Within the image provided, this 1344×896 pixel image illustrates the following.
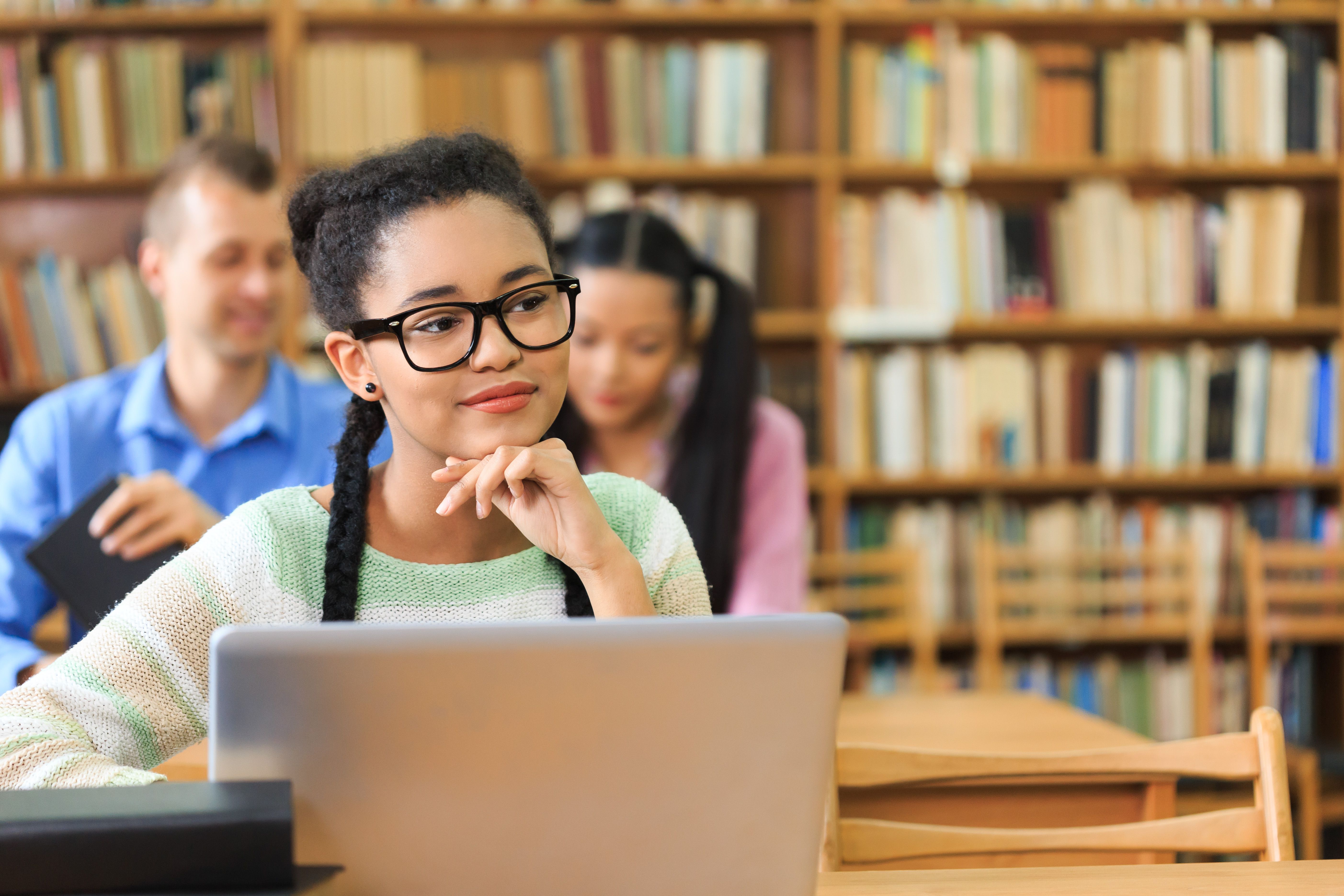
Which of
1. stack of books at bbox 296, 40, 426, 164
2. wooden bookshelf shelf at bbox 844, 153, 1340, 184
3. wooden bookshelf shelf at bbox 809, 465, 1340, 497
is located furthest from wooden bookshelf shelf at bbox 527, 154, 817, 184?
wooden bookshelf shelf at bbox 809, 465, 1340, 497

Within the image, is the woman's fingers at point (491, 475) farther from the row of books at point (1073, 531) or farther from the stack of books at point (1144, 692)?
the stack of books at point (1144, 692)

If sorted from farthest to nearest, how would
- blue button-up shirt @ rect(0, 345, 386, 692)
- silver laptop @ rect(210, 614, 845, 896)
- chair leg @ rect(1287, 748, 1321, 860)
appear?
chair leg @ rect(1287, 748, 1321, 860), blue button-up shirt @ rect(0, 345, 386, 692), silver laptop @ rect(210, 614, 845, 896)

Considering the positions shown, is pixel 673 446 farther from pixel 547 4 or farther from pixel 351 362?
pixel 547 4

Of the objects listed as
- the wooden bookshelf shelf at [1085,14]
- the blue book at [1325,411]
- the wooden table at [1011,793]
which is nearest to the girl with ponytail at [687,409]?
the wooden table at [1011,793]

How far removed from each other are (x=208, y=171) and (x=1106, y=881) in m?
1.66

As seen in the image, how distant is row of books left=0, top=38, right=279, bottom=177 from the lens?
2.91 meters

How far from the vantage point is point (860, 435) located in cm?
313

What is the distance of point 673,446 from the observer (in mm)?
2033

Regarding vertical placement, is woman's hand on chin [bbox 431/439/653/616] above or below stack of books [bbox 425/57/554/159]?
below

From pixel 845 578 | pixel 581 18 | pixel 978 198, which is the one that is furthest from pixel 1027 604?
pixel 581 18

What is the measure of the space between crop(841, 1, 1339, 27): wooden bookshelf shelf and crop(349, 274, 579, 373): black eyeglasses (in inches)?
97.3

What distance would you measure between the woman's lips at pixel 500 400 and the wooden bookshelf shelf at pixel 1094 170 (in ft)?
7.80

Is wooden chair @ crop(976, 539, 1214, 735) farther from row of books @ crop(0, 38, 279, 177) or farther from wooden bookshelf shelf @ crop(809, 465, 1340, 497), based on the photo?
row of books @ crop(0, 38, 279, 177)

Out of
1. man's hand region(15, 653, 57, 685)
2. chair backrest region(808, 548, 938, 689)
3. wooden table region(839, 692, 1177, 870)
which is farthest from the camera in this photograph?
chair backrest region(808, 548, 938, 689)
